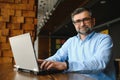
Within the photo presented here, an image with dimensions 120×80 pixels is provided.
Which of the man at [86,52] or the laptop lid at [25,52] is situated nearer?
the laptop lid at [25,52]

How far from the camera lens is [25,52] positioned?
1.42 m

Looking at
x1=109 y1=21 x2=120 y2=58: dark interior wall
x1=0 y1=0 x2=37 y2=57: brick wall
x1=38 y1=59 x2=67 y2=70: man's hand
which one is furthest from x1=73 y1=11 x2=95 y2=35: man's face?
x1=109 y1=21 x2=120 y2=58: dark interior wall

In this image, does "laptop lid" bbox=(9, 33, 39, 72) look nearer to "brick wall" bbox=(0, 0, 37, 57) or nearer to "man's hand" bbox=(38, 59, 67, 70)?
"man's hand" bbox=(38, 59, 67, 70)

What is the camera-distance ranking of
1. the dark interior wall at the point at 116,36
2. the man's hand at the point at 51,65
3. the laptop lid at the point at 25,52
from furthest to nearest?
the dark interior wall at the point at 116,36
the man's hand at the point at 51,65
the laptop lid at the point at 25,52

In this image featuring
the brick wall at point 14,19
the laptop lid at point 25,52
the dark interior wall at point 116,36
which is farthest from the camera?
the dark interior wall at point 116,36

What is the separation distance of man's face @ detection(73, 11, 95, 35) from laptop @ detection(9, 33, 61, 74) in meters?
0.53

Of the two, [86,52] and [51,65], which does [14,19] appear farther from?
[51,65]

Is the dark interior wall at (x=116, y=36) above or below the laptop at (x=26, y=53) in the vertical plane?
below

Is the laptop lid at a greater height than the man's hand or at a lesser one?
greater

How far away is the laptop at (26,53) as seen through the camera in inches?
52.3

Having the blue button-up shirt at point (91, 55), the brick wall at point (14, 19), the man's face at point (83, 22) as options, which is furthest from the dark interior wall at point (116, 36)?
the man's face at point (83, 22)

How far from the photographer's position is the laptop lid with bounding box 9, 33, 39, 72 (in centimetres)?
133

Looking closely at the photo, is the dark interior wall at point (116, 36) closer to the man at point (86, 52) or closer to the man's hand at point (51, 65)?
the man at point (86, 52)

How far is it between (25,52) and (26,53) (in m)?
0.02
